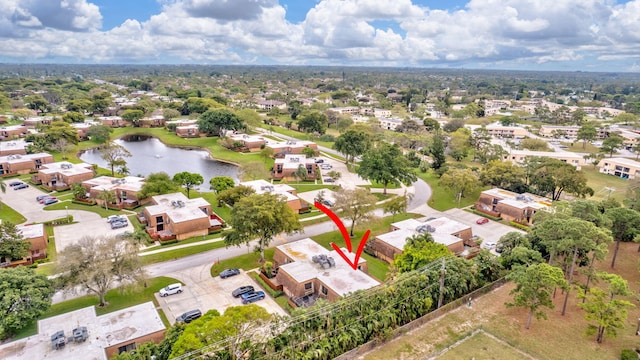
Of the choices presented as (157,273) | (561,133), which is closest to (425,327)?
(157,273)

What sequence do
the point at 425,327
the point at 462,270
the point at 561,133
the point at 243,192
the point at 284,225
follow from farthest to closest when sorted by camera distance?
1. the point at 561,133
2. the point at 243,192
3. the point at 284,225
4. the point at 462,270
5. the point at 425,327

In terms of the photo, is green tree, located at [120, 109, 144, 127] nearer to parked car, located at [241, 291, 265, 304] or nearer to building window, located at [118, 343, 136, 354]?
parked car, located at [241, 291, 265, 304]

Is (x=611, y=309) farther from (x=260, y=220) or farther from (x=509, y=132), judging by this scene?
(x=509, y=132)

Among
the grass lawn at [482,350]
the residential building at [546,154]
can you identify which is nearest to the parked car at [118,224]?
the grass lawn at [482,350]

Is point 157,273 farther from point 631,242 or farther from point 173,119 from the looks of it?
point 173,119

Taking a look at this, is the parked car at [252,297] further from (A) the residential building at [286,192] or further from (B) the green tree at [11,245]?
(B) the green tree at [11,245]
